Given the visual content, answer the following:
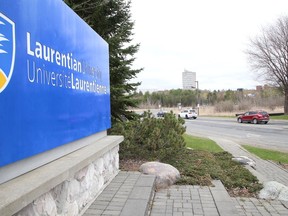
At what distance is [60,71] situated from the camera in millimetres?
4191

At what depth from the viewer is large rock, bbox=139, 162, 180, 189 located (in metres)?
6.52

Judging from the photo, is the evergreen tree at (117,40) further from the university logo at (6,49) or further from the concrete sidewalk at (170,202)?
the university logo at (6,49)

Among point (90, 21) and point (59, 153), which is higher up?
→ point (90, 21)

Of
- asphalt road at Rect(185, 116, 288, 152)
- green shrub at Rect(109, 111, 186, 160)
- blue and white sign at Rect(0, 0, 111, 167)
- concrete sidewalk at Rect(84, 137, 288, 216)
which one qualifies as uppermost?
blue and white sign at Rect(0, 0, 111, 167)

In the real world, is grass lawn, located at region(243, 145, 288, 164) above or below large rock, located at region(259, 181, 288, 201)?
below

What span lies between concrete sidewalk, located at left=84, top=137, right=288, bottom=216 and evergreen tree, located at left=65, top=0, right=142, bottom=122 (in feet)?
15.3

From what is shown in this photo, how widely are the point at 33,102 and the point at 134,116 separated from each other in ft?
27.5

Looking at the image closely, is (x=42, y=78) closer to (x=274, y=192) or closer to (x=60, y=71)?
(x=60, y=71)

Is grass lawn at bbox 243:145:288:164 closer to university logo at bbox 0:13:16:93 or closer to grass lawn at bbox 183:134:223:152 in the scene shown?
grass lawn at bbox 183:134:223:152

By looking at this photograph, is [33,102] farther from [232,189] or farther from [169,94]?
[169,94]

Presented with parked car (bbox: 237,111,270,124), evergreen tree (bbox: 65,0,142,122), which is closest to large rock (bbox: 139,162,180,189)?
evergreen tree (bbox: 65,0,142,122)

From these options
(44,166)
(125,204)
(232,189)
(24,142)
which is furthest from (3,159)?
(232,189)

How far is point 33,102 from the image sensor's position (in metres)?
3.38

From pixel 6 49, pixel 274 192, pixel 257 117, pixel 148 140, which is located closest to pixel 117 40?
pixel 148 140
